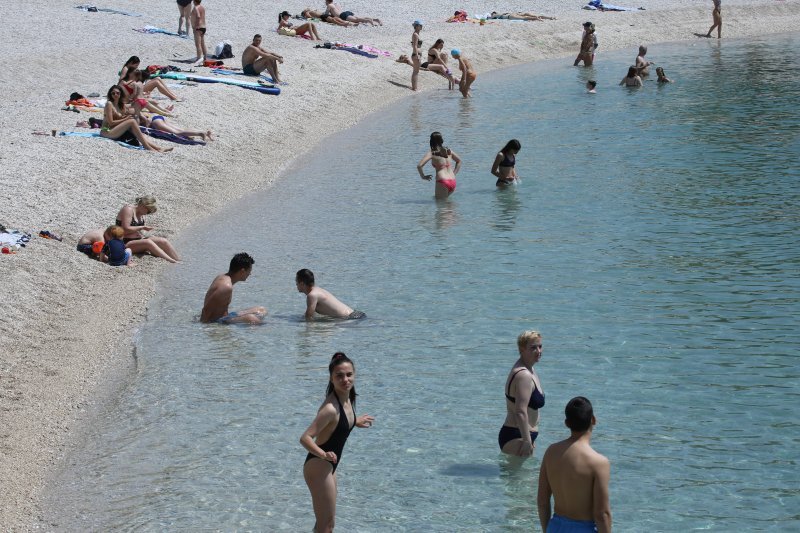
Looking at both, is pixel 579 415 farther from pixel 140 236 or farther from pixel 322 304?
pixel 140 236

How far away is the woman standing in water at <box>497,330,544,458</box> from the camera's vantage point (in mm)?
8289

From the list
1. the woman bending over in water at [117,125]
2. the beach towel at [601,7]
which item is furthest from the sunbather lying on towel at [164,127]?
the beach towel at [601,7]

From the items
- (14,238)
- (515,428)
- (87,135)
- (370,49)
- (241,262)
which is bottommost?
(515,428)

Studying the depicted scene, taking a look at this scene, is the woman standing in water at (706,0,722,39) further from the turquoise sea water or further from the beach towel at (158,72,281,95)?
the beach towel at (158,72,281,95)

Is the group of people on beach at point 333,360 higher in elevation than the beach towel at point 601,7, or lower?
lower

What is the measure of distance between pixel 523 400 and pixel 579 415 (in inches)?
91.3

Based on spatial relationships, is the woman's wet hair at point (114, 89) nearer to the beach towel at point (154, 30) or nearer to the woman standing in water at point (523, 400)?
the beach towel at point (154, 30)

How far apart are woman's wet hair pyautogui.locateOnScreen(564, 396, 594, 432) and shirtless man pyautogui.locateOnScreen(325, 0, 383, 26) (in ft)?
113

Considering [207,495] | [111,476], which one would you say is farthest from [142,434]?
[207,495]

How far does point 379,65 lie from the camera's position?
34.7 metres

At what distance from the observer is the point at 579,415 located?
612 cm

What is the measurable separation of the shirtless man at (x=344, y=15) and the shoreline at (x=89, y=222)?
4.55 m

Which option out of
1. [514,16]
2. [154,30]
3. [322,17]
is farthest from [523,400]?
[514,16]

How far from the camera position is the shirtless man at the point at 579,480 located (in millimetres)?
6043
